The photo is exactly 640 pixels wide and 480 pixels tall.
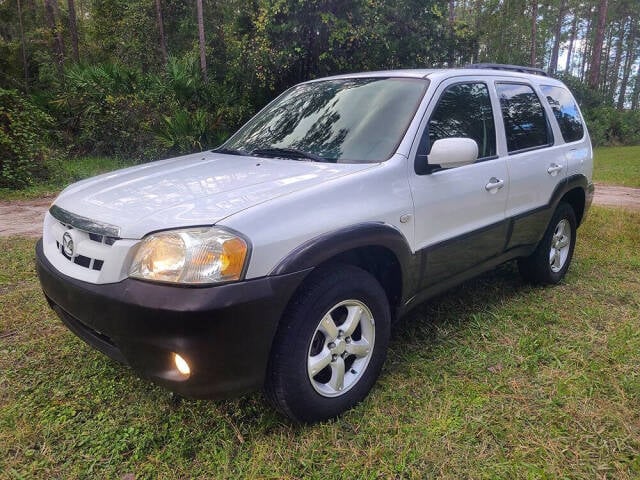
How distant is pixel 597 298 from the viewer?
3975 millimetres

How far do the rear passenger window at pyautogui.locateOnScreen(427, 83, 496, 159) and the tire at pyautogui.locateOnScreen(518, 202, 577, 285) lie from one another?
1.18m

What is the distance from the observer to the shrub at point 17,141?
26.7 feet

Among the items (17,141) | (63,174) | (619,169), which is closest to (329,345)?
(17,141)

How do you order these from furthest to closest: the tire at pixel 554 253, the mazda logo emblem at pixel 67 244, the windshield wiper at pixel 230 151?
the tire at pixel 554 253 < the windshield wiper at pixel 230 151 < the mazda logo emblem at pixel 67 244

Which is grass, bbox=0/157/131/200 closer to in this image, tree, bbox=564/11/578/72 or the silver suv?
the silver suv

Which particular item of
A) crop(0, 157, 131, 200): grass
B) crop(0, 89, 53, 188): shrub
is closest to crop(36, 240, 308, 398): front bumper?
crop(0, 157, 131, 200): grass

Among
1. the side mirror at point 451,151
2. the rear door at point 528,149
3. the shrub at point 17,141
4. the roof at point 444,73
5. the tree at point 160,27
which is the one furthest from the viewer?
the tree at point 160,27

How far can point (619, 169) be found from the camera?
1307 cm

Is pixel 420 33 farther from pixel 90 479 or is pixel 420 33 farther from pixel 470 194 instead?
pixel 90 479

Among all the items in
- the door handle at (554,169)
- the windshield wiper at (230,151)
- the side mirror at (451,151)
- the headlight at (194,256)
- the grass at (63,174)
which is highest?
the side mirror at (451,151)

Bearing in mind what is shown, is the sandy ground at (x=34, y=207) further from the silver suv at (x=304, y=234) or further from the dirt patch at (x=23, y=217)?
the silver suv at (x=304, y=234)

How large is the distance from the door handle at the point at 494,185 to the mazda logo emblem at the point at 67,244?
95.4 inches

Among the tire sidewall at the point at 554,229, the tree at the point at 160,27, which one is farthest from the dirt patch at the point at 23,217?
the tree at the point at 160,27

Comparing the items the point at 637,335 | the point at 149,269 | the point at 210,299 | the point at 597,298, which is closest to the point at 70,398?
the point at 149,269
